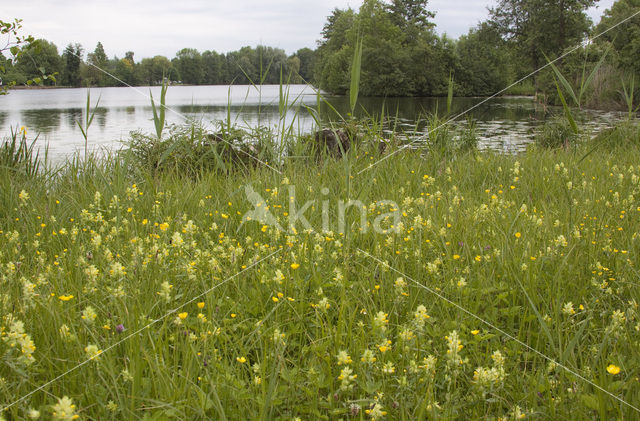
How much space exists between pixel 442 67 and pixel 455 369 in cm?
4667

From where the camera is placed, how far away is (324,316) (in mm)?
2223

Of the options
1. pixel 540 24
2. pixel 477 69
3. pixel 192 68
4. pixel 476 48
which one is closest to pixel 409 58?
pixel 477 69

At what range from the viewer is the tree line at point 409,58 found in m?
4.91

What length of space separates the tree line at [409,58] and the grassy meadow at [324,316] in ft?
4.03

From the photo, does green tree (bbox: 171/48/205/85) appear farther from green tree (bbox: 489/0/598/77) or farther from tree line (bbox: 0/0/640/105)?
green tree (bbox: 489/0/598/77)

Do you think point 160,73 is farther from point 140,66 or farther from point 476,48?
point 476,48

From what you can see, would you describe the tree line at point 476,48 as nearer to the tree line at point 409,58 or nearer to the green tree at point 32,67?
the tree line at point 409,58

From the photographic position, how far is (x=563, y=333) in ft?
6.62

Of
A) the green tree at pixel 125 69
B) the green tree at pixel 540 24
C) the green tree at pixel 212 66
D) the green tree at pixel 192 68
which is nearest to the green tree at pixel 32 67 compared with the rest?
the green tree at pixel 125 69

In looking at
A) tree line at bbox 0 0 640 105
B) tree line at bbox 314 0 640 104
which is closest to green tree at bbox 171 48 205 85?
tree line at bbox 0 0 640 105

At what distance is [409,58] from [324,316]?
154 ft

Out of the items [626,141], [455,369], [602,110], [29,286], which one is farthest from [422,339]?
[602,110]

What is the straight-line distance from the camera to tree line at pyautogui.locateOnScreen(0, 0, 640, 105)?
16.1 ft

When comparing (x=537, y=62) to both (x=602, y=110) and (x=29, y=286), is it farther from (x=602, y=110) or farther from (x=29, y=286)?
(x=29, y=286)
